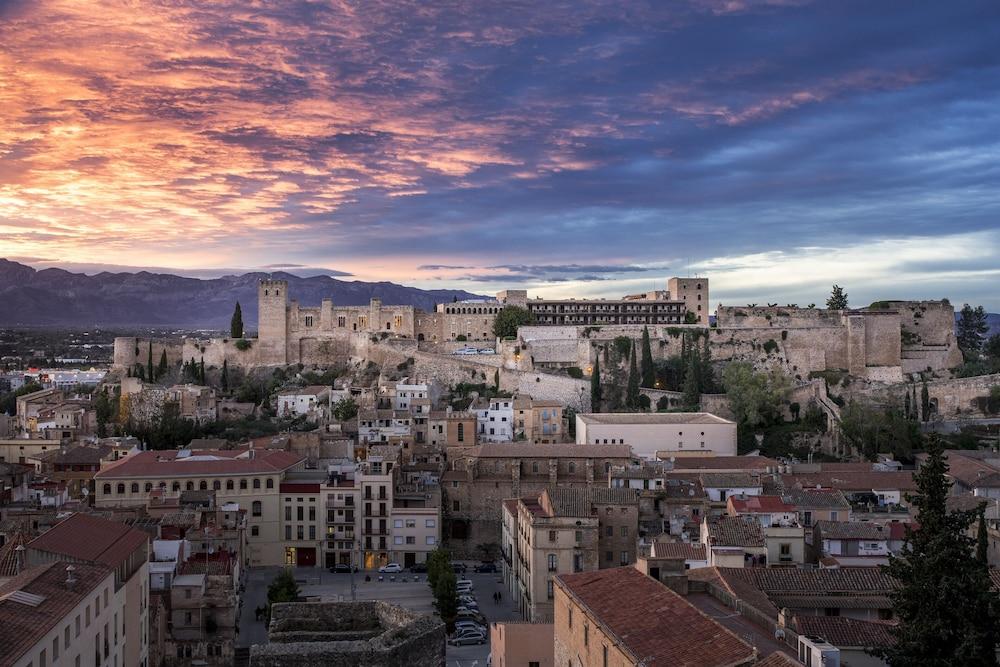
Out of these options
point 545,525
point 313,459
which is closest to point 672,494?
point 545,525

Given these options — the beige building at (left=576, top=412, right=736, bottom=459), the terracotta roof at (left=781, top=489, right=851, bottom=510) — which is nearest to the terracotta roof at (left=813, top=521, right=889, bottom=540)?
the terracotta roof at (left=781, top=489, right=851, bottom=510)

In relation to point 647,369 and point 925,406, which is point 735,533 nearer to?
point 925,406

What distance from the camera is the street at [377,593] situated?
98.2 ft

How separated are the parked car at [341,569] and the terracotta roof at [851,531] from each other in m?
19.2

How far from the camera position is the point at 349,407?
6222 centimetres

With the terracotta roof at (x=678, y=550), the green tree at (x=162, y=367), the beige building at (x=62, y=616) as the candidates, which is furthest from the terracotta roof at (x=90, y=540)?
the green tree at (x=162, y=367)

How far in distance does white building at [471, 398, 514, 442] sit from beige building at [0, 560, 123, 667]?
3651 centimetres

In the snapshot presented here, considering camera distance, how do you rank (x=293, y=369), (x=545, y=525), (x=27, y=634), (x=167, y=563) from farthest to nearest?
1. (x=293, y=369)
2. (x=545, y=525)
3. (x=167, y=563)
4. (x=27, y=634)

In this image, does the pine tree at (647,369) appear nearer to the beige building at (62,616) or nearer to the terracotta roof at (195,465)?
the terracotta roof at (195,465)

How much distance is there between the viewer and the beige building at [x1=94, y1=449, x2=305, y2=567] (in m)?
41.1

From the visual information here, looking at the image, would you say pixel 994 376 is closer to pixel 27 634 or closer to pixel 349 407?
pixel 349 407

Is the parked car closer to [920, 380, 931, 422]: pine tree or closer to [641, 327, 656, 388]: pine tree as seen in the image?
[641, 327, 656, 388]: pine tree

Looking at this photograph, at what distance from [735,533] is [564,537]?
652cm

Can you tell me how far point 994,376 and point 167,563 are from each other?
53.9 meters
